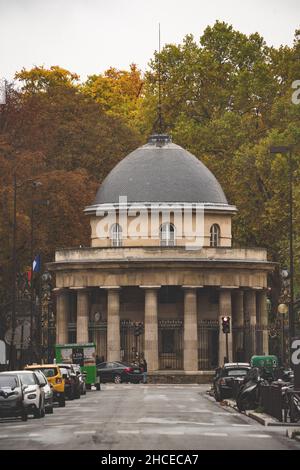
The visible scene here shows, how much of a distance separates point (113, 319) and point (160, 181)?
33.5 feet

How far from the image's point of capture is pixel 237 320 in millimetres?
107375

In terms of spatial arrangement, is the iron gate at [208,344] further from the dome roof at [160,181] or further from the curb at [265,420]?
the curb at [265,420]

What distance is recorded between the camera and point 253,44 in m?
121

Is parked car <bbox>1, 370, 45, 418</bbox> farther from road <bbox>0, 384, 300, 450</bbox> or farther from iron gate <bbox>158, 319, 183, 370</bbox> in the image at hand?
iron gate <bbox>158, 319, 183, 370</bbox>

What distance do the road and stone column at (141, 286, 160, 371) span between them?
45.8 m

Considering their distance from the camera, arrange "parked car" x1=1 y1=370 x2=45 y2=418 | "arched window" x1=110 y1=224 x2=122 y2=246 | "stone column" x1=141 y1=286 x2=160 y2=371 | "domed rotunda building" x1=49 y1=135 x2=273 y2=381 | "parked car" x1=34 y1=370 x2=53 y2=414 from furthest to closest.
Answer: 1. "arched window" x1=110 y1=224 x2=122 y2=246
2. "domed rotunda building" x1=49 y1=135 x2=273 y2=381
3. "stone column" x1=141 y1=286 x2=160 y2=371
4. "parked car" x1=34 y1=370 x2=53 y2=414
5. "parked car" x1=1 y1=370 x2=45 y2=418

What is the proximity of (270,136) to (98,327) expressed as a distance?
1702 cm

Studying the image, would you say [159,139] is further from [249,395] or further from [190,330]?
[249,395]

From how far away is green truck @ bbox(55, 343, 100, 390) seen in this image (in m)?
80.4

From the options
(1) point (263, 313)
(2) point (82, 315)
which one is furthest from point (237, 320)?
(2) point (82, 315)

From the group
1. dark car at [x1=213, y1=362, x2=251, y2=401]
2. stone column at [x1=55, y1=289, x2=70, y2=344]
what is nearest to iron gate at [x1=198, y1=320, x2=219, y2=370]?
stone column at [x1=55, y1=289, x2=70, y2=344]

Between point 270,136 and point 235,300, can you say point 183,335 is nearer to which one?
point 235,300

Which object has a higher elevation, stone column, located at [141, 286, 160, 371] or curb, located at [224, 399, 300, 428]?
stone column, located at [141, 286, 160, 371]

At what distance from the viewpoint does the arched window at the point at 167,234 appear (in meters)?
105
